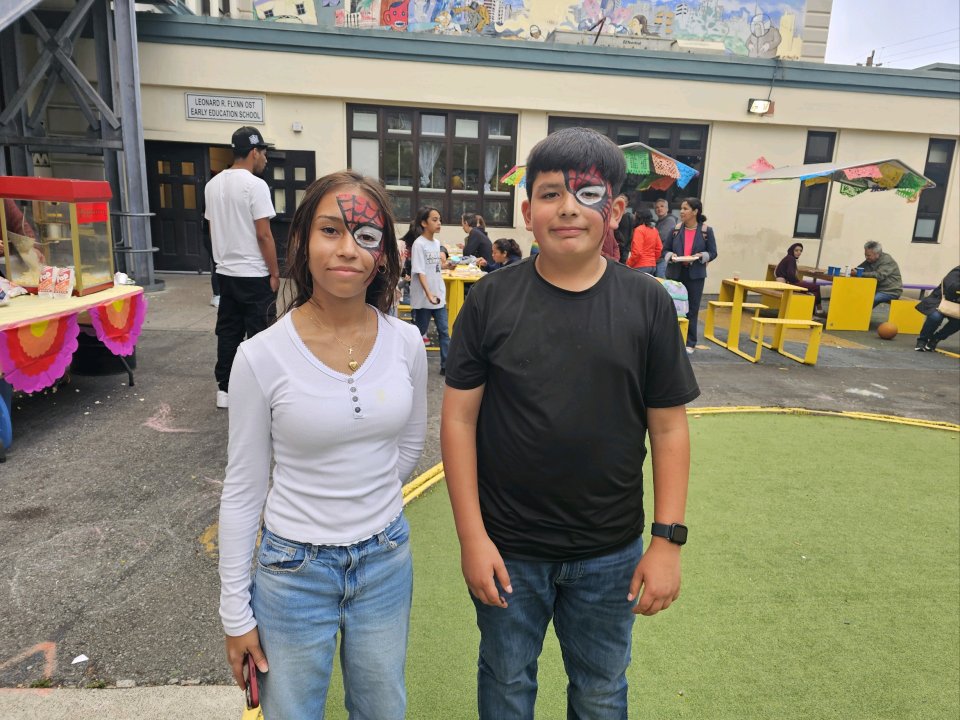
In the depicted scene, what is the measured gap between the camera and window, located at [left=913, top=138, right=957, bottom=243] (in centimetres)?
1499

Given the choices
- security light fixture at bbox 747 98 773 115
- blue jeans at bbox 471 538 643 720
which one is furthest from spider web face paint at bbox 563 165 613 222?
security light fixture at bbox 747 98 773 115

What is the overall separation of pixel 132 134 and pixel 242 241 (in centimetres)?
724

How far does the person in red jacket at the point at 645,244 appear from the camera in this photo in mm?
9031

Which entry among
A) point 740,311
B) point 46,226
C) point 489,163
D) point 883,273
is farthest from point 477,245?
point 883,273

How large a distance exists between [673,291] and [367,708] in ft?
23.8

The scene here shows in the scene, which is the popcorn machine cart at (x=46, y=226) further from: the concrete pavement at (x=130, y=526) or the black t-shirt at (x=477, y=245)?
the black t-shirt at (x=477, y=245)

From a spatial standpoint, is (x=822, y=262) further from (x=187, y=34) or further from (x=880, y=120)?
(x=187, y=34)

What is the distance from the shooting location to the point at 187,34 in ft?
40.0

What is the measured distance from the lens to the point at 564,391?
1701 millimetres

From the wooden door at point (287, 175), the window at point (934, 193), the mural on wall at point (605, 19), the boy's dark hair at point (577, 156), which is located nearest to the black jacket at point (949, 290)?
the window at point (934, 193)

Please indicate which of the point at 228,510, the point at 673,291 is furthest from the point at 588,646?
the point at 673,291

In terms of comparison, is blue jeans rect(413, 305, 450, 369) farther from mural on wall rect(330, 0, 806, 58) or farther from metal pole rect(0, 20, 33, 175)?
mural on wall rect(330, 0, 806, 58)

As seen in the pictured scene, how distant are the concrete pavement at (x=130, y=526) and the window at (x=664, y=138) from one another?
25.6 feet

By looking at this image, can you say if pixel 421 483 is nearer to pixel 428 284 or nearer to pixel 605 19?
pixel 428 284
